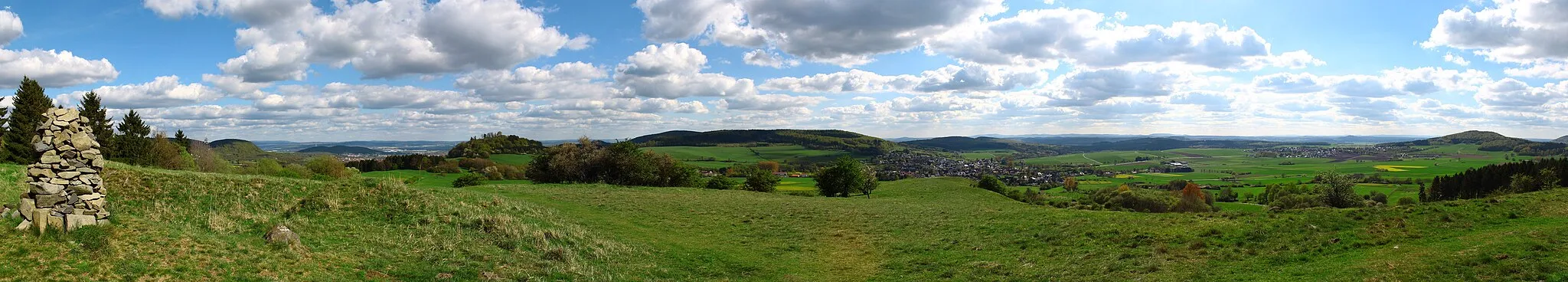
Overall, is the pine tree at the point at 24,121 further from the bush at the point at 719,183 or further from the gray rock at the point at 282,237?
the bush at the point at 719,183

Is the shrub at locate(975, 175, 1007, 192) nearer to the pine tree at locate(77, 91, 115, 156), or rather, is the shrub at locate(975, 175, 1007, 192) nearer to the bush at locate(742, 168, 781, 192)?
the bush at locate(742, 168, 781, 192)

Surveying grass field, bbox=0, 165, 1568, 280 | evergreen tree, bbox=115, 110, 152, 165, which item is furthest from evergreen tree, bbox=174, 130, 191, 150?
grass field, bbox=0, 165, 1568, 280

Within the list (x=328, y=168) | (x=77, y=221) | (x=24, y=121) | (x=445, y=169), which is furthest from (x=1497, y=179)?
(x=24, y=121)

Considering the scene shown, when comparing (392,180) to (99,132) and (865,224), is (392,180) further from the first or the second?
(99,132)

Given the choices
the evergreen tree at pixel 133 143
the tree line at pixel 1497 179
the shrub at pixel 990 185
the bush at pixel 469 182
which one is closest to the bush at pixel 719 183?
the bush at pixel 469 182

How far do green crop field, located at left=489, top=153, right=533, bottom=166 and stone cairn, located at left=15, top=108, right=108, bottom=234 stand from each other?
9932cm

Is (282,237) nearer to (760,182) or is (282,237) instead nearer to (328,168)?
(760,182)

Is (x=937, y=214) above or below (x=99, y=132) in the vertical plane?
below

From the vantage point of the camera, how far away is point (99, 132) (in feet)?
181

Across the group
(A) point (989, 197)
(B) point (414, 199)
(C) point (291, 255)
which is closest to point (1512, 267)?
(C) point (291, 255)

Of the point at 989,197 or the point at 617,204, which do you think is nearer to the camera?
the point at 617,204

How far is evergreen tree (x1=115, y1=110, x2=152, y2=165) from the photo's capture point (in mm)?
57594

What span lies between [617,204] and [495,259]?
1656 centimetres

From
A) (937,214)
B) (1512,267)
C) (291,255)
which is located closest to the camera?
(1512,267)
